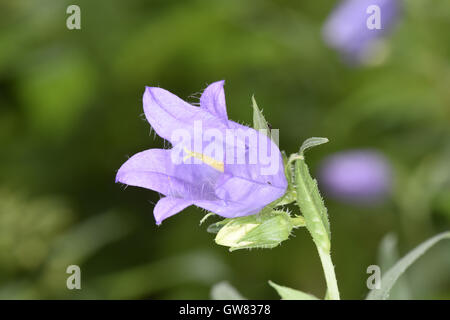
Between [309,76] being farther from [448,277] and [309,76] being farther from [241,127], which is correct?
[241,127]

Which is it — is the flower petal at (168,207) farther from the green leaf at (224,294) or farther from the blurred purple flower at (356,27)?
the blurred purple flower at (356,27)

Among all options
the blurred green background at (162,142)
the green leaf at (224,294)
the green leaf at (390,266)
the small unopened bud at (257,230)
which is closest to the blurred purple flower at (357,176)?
the blurred green background at (162,142)

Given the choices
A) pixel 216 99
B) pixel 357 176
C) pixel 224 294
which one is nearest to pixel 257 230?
pixel 216 99

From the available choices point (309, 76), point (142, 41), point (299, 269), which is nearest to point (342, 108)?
point (309, 76)

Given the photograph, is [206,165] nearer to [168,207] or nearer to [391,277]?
[168,207]

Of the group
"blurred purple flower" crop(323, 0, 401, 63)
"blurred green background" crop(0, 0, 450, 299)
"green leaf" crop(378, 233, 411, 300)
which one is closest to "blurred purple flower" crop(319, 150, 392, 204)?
"blurred green background" crop(0, 0, 450, 299)
